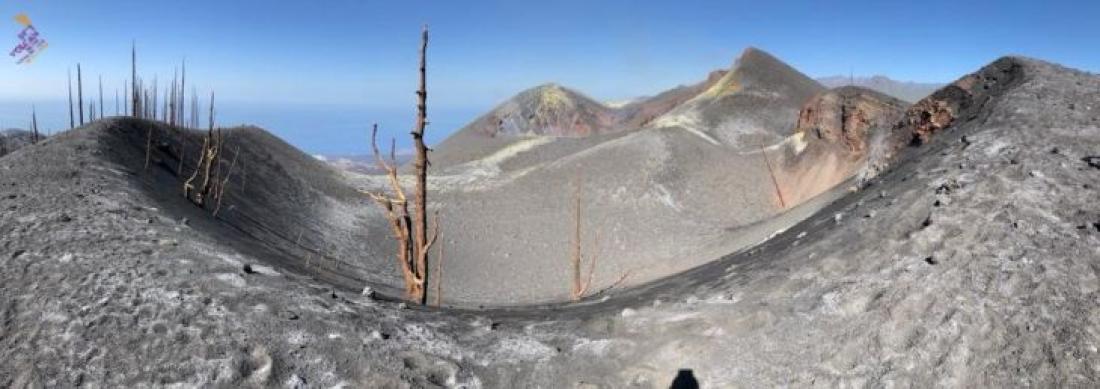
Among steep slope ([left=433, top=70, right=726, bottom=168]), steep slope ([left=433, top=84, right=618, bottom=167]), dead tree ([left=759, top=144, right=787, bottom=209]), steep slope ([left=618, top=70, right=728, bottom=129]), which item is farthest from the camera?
steep slope ([left=433, top=84, right=618, bottom=167])

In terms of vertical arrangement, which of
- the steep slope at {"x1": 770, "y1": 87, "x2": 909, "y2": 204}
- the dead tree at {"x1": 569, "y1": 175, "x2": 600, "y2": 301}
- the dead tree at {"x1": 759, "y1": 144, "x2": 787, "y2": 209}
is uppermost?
the steep slope at {"x1": 770, "y1": 87, "x2": 909, "y2": 204}

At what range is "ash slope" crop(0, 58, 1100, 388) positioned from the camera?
7383 millimetres

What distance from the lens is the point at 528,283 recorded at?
26141 mm

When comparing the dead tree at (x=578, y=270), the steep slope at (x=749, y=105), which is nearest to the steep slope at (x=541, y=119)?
the steep slope at (x=749, y=105)

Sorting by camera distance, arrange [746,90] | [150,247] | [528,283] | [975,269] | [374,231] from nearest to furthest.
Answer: [975,269] → [150,247] → [528,283] → [374,231] → [746,90]

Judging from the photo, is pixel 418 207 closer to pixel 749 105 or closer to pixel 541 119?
pixel 749 105

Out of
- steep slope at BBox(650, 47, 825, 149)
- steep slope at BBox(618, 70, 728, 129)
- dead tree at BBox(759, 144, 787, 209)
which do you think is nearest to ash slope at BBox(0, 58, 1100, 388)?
dead tree at BBox(759, 144, 787, 209)

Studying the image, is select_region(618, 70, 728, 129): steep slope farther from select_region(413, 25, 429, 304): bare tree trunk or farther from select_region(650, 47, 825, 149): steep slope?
select_region(413, 25, 429, 304): bare tree trunk

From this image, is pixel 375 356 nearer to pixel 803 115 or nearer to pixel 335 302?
pixel 335 302

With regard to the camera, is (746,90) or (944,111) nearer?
(944,111)

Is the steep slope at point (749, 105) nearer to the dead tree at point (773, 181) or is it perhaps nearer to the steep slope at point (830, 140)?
the dead tree at point (773, 181)

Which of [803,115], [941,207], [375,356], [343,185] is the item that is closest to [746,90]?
[803,115]

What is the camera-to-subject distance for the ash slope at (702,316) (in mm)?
7383

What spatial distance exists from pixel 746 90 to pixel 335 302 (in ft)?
188
